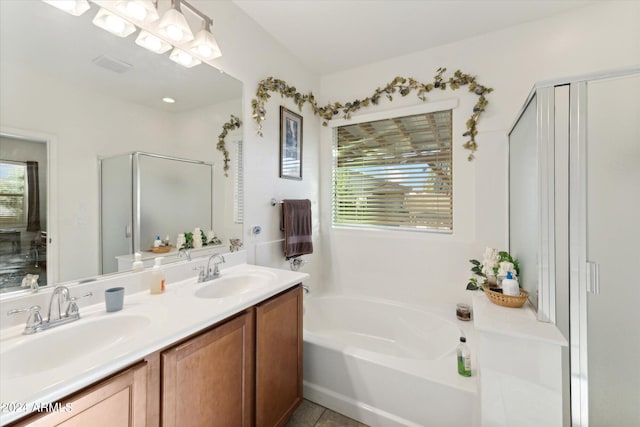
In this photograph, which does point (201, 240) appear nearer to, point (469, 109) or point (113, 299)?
point (113, 299)

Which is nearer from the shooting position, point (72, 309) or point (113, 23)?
point (72, 309)

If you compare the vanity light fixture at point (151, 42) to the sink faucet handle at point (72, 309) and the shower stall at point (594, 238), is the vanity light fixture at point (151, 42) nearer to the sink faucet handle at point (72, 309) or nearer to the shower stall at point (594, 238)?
the sink faucet handle at point (72, 309)

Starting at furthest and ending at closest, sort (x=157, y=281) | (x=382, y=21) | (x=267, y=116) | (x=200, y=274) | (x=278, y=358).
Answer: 1. (x=267, y=116)
2. (x=382, y=21)
3. (x=200, y=274)
4. (x=278, y=358)
5. (x=157, y=281)

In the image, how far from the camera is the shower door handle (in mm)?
1125

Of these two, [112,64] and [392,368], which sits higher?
[112,64]

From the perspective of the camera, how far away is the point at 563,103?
3.76 ft

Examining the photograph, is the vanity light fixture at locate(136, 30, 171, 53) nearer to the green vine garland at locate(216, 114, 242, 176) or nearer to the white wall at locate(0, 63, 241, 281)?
the white wall at locate(0, 63, 241, 281)

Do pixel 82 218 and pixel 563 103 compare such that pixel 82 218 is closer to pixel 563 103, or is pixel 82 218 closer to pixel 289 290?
pixel 289 290

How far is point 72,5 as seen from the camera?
1.08 meters

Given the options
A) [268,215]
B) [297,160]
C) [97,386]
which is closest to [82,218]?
[97,386]

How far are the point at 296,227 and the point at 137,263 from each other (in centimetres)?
121

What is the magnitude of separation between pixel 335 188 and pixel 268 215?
36.3 inches

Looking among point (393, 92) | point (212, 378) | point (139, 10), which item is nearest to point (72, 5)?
point (139, 10)

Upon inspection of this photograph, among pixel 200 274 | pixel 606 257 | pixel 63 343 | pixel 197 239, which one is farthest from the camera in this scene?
pixel 197 239
